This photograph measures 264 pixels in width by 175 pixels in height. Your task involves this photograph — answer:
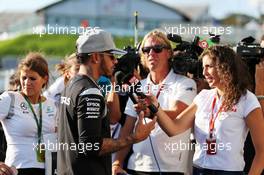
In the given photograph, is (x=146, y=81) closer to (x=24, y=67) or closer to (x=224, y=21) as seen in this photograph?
(x=24, y=67)

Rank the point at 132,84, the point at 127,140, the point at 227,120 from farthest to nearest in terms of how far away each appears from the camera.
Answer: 1. the point at 132,84
2. the point at 227,120
3. the point at 127,140

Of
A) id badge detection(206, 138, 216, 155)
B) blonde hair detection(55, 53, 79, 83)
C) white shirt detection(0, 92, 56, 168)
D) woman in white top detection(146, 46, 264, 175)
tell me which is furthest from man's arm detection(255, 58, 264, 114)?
white shirt detection(0, 92, 56, 168)

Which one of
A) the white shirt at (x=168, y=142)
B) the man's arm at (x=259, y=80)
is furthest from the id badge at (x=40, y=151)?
the man's arm at (x=259, y=80)

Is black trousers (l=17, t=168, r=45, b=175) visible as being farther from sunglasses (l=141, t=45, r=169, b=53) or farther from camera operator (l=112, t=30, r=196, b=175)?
sunglasses (l=141, t=45, r=169, b=53)

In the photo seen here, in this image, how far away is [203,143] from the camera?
435cm

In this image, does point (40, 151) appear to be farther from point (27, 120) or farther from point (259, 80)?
point (259, 80)

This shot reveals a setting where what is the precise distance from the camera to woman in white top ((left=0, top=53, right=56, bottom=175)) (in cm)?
483

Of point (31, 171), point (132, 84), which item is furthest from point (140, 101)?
point (31, 171)

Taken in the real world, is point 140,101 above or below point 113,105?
above

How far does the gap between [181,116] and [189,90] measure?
0.28 metres

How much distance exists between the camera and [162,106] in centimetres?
481

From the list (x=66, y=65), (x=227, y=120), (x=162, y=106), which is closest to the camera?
(x=227, y=120)

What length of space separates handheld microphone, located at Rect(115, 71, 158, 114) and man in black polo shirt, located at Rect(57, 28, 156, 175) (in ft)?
0.80

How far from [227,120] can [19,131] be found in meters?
1.59
